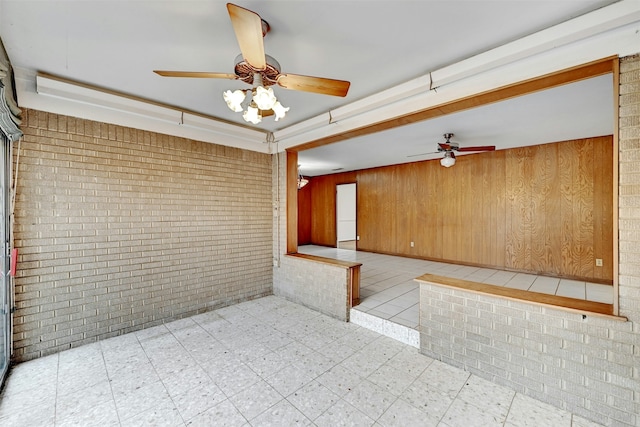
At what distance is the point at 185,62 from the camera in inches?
87.0

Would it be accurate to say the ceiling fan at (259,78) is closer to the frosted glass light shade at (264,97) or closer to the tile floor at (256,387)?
the frosted glass light shade at (264,97)

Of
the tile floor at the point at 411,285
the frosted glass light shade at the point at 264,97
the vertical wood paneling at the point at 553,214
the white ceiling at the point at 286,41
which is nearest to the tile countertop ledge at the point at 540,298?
the tile floor at the point at 411,285

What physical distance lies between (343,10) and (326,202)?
23.5ft

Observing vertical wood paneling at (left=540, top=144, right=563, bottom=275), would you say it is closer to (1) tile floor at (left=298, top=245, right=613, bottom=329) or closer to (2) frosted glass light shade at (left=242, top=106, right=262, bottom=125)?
(1) tile floor at (left=298, top=245, right=613, bottom=329)

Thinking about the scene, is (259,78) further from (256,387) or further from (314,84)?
(256,387)

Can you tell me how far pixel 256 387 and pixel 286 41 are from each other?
2724mm

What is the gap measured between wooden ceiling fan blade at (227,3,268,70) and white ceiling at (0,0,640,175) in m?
0.33

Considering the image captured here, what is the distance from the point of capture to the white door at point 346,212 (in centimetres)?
809

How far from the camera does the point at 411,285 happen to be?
431 centimetres

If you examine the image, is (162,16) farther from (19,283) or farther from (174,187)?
(19,283)

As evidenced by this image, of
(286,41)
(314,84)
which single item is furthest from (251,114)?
(286,41)

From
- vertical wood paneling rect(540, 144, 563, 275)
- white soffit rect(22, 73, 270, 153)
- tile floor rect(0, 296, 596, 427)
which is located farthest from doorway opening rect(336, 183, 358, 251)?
tile floor rect(0, 296, 596, 427)

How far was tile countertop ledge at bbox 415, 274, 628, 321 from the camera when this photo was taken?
5.82ft

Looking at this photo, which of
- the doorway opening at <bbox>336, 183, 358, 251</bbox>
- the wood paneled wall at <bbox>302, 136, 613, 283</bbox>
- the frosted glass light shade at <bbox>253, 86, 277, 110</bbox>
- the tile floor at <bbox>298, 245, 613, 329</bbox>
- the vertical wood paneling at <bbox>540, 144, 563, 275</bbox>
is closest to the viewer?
the frosted glass light shade at <bbox>253, 86, 277, 110</bbox>
